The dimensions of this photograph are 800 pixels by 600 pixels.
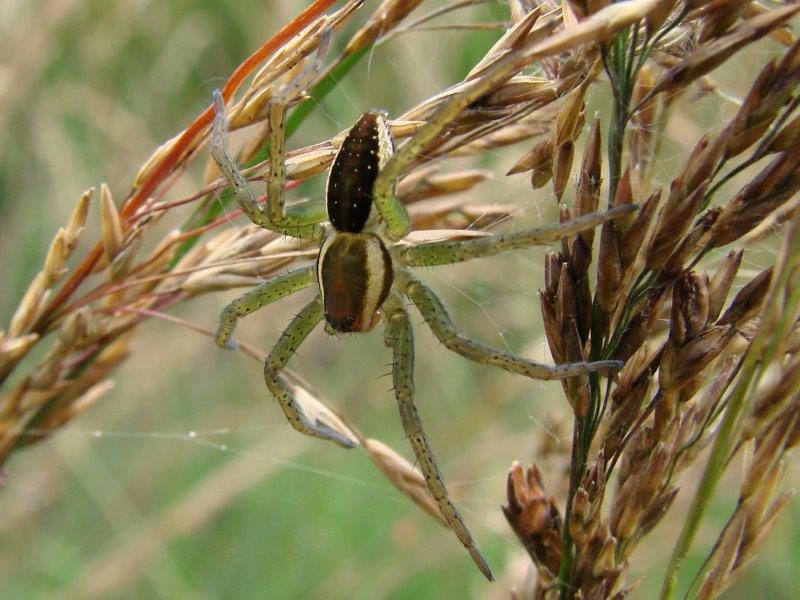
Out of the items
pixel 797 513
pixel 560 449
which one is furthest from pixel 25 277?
pixel 797 513

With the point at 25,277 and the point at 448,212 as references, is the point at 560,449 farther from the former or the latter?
the point at 25,277

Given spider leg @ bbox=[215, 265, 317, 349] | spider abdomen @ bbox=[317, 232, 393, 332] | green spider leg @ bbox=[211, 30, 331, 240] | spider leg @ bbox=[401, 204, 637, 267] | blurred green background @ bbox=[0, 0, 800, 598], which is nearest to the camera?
spider leg @ bbox=[401, 204, 637, 267]

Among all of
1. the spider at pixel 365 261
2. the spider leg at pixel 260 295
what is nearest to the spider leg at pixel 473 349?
the spider at pixel 365 261

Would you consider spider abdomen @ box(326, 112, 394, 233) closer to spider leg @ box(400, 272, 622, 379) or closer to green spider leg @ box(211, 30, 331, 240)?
green spider leg @ box(211, 30, 331, 240)

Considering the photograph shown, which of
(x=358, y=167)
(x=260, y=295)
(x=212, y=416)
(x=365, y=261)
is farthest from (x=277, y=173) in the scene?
(x=212, y=416)

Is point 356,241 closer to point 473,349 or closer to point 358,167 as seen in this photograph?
point 358,167

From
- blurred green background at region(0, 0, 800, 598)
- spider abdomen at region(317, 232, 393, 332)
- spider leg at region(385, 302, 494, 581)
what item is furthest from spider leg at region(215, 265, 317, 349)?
blurred green background at region(0, 0, 800, 598)
